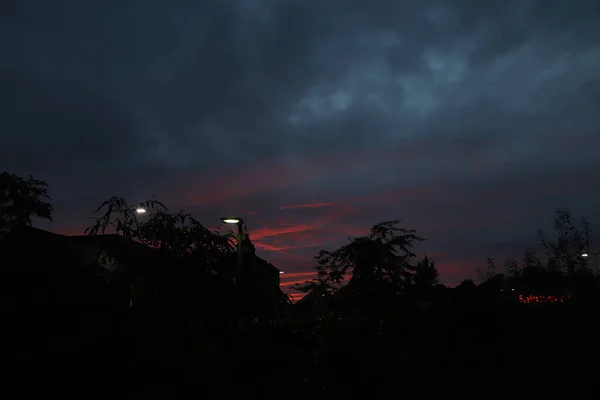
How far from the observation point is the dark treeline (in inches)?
247

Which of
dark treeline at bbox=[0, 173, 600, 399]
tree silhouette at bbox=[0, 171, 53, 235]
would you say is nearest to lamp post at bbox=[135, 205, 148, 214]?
dark treeline at bbox=[0, 173, 600, 399]

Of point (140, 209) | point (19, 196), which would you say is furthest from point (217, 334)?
point (19, 196)

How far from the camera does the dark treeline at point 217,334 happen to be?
6.28 metres

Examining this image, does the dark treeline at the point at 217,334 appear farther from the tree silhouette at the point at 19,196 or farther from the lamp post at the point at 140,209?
the tree silhouette at the point at 19,196

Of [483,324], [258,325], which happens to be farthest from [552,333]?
[258,325]

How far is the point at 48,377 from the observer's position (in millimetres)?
5500

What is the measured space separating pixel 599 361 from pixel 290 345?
6.74 meters

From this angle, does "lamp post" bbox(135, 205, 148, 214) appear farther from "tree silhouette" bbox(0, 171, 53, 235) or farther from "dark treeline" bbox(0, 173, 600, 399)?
"tree silhouette" bbox(0, 171, 53, 235)

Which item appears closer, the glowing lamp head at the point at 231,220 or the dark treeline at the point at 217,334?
the dark treeline at the point at 217,334

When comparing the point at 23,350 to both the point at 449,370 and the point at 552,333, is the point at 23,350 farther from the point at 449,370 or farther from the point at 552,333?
the point at 552,333

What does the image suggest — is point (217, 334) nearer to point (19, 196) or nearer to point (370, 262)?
point (370, 262)

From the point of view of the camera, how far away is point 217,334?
25.0 ft

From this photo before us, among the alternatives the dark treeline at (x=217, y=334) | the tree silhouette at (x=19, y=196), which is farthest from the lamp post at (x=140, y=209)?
the tree silhouette at (x=19, y=196)

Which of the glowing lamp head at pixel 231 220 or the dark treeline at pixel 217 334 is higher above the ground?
the glowing lamp head at pixel 231 220
